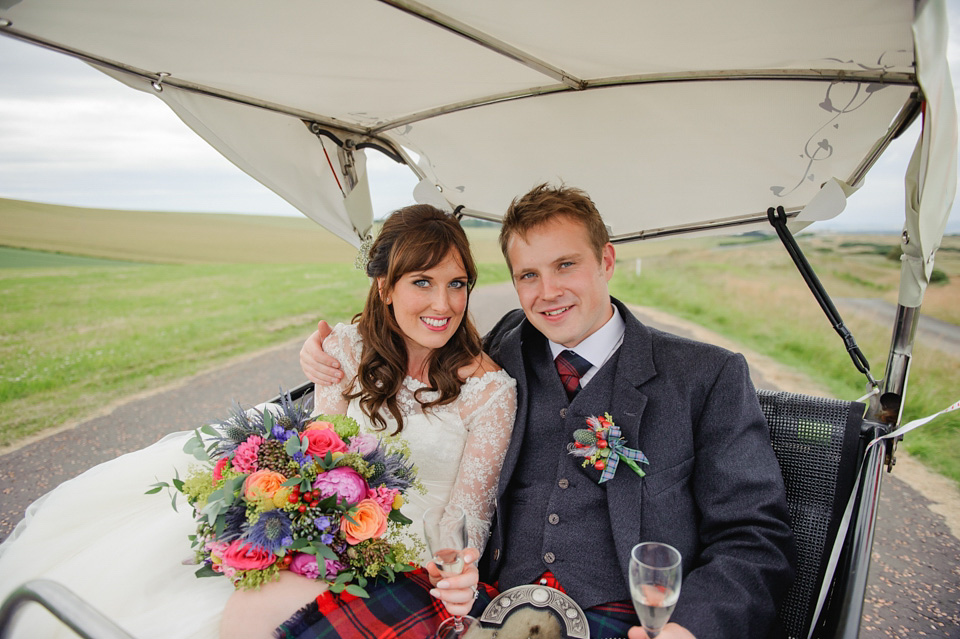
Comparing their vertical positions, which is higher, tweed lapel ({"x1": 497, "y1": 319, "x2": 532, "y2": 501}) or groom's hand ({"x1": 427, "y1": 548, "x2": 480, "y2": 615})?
tweed lapel ({"x1": 497, "y1": 319, "x2": 532, "y2": 501})

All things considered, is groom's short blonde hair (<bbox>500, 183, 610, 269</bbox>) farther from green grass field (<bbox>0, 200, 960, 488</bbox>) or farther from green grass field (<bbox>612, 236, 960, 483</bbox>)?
green grass field (<bbox>612, 236, 960, 483</bbox>)

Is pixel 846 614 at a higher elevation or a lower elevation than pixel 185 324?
higher

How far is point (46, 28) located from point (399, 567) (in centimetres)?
239

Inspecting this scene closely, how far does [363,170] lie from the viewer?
3918 mm

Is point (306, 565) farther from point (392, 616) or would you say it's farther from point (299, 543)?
point (392, 616)

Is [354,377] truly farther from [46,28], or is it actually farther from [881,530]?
[881,530]

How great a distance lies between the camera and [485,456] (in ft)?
8.43

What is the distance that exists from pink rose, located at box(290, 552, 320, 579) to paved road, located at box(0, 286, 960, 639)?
63 centimetres

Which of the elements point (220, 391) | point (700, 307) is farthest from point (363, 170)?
point (700, 307)

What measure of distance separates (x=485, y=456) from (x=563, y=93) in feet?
6.09

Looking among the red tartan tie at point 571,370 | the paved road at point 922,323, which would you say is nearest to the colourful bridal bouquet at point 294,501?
the red tartan tie at point 571,370

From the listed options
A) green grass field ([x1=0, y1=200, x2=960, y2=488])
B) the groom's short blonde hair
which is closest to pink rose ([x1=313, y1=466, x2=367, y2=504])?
the groom's short blonde hair

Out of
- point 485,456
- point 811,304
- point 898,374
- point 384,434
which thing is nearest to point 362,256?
point 384,434

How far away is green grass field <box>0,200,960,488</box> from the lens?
335 inches
